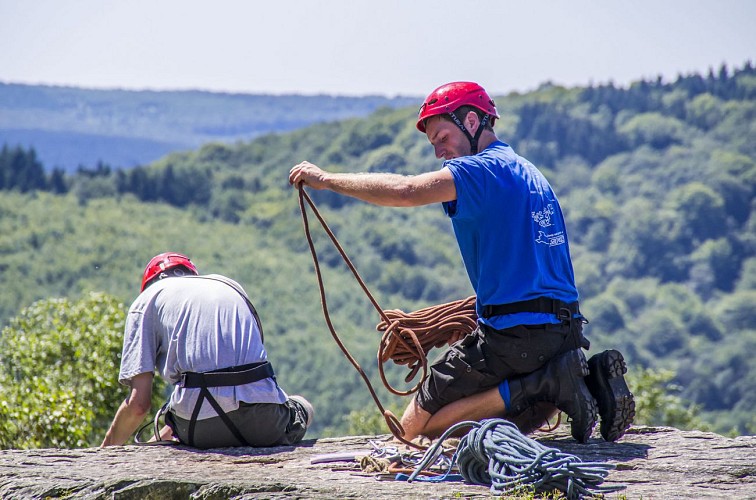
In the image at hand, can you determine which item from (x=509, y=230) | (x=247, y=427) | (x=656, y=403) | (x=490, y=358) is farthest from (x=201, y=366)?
(x=656, y=403)

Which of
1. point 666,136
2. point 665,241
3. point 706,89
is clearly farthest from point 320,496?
point 706,89

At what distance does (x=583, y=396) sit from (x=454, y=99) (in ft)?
5.59

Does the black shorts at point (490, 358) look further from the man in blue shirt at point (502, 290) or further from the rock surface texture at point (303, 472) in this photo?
the rock surface texture at point (303, 472)

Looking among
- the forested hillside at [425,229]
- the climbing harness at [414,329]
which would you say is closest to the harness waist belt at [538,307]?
the climbing harness at [414,329]

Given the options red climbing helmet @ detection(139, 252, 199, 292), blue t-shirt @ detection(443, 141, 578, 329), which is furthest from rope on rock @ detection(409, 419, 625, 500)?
red climbing helmet @ detection(139, 252, 199, 292)

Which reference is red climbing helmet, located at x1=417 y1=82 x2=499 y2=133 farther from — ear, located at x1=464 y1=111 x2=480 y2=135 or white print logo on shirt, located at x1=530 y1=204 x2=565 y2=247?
white print logo on shirt, located at x1=530 y1=204 x2=565 y2=247

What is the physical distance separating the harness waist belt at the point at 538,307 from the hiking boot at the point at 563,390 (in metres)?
0.23

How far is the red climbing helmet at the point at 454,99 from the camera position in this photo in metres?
5.89

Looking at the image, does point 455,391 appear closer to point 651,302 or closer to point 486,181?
point 486,181

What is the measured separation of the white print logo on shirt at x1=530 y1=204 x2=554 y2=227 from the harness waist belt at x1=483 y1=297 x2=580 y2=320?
1.28 feet

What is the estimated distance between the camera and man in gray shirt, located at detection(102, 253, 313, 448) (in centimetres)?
595

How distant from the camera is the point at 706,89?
475 feet

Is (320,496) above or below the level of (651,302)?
above

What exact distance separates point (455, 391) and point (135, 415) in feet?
5.67
